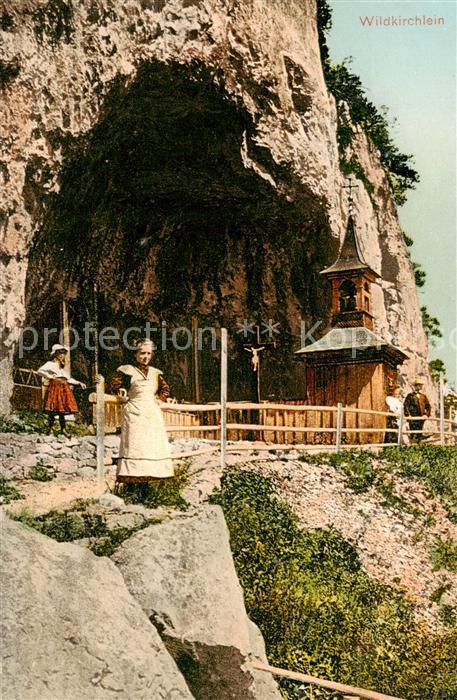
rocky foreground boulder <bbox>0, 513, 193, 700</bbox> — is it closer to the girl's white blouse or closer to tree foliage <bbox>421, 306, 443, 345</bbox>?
the girl's white blouse

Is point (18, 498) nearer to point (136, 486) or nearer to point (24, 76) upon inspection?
point (136, 486)

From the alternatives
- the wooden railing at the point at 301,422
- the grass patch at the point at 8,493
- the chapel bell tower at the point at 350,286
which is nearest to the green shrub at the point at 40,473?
the grass patch at the point at 8,493

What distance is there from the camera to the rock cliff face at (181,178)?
31.3ft

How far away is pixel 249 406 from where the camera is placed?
34.6ft

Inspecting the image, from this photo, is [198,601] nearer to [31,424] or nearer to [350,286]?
[31,424]

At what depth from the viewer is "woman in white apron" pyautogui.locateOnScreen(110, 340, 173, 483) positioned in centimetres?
756

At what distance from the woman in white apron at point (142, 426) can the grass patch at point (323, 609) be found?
0.96m

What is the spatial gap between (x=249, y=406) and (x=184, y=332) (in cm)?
494

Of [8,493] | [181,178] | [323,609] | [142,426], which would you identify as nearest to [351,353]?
[181,178]

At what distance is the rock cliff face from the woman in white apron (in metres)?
2.22

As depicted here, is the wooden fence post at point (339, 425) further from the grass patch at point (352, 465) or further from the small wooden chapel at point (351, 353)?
the small wooden chapel at point (351, 353)

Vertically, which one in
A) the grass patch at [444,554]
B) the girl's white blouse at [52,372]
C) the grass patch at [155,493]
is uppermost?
the girl's white blouse at [52,372]

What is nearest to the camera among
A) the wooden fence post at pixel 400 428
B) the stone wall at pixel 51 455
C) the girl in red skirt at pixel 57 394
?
the stone wall at pixel 51 455

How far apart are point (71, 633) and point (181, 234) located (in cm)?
1064
